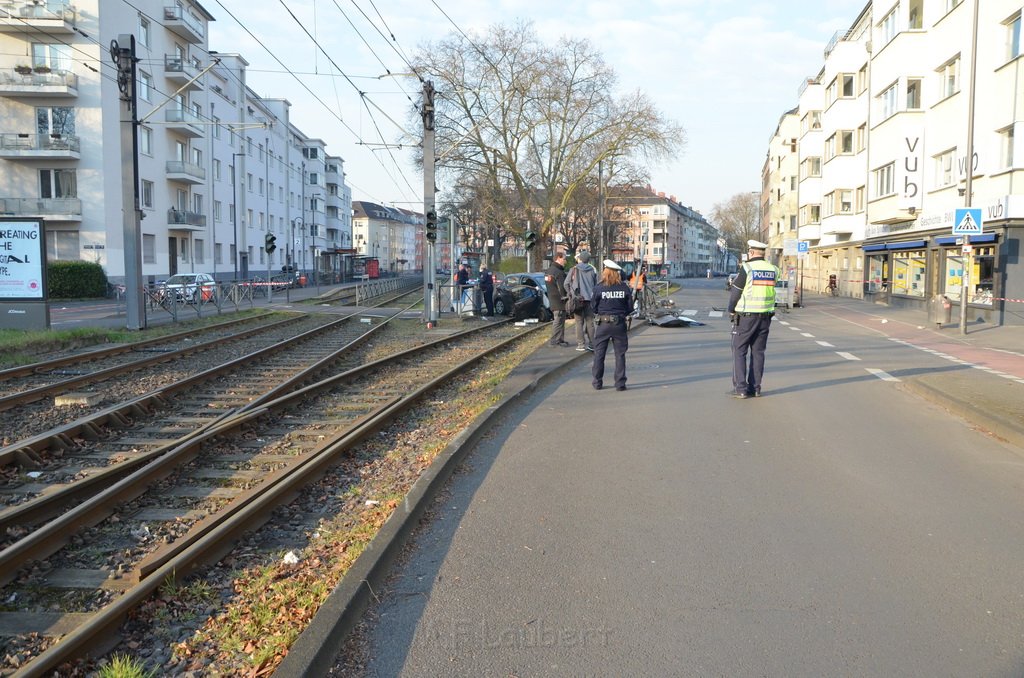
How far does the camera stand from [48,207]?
39594 millimetres

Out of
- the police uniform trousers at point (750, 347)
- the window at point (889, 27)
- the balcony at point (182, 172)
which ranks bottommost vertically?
the police uniform trousers at point (750, 347)

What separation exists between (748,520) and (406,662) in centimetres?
265

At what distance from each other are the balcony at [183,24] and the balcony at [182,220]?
1012 centimetres

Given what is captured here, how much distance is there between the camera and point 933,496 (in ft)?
19.3

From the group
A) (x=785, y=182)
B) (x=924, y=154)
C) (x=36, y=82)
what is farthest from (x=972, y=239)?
(x=785, y=182)

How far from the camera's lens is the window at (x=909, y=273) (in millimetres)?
29703

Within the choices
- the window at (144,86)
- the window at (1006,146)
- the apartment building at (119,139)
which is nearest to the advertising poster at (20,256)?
the apartment building at (119,139)

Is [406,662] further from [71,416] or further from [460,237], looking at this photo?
[460,237]

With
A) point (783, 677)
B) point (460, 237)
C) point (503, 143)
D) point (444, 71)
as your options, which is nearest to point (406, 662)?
point (783, 677)

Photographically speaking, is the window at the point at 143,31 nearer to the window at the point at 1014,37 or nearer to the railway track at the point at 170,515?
the window at the point at 1014,37

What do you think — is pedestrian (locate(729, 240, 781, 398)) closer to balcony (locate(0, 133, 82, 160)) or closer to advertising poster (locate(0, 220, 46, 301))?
advertising poster (locate(0, 220, 46, 301))

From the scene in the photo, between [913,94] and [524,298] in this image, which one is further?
[913,94]

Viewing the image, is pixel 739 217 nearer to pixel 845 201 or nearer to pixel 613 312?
pixel 845 201

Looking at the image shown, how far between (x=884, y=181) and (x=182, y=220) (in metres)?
36.7
